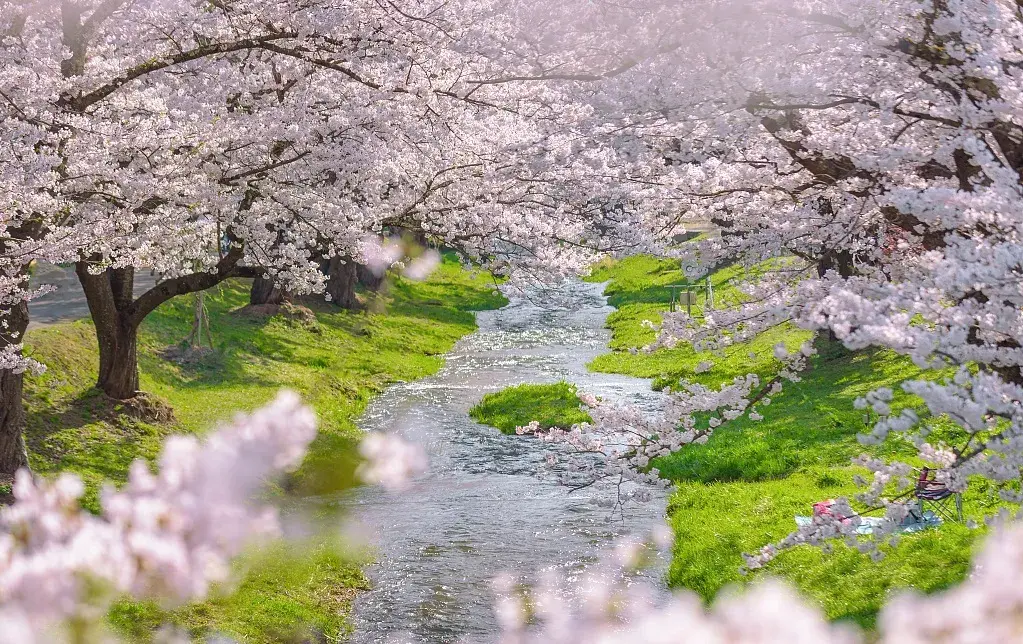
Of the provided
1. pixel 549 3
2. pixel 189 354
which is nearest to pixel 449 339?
pixel 189 354

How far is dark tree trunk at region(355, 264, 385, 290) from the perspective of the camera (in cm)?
3973

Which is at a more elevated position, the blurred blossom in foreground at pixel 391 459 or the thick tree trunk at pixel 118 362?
the blurred blossom in foreground at pixel 391 459

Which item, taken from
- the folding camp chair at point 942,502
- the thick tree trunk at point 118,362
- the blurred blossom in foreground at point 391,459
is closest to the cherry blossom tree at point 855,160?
the folding camp chair at point 942,502

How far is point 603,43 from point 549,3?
0.88 meters

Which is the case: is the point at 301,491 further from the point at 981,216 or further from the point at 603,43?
the point at 981,216

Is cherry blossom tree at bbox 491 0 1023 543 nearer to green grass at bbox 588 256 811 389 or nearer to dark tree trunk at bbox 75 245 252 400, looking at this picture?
green grass at bbox 588 256 811 389

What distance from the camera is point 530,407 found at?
75.4ft

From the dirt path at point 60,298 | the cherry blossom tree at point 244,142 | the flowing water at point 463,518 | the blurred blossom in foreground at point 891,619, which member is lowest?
the flowing water at point 463,518

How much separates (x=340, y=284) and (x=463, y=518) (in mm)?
20832

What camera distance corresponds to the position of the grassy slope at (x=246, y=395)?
442 inches

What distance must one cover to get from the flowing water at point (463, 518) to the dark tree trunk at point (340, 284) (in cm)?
838

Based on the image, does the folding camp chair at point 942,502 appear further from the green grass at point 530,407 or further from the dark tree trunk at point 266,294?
the dark tree trunk at point 266,294

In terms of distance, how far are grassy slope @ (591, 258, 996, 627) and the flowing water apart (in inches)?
48.7

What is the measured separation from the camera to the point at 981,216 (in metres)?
5.34
